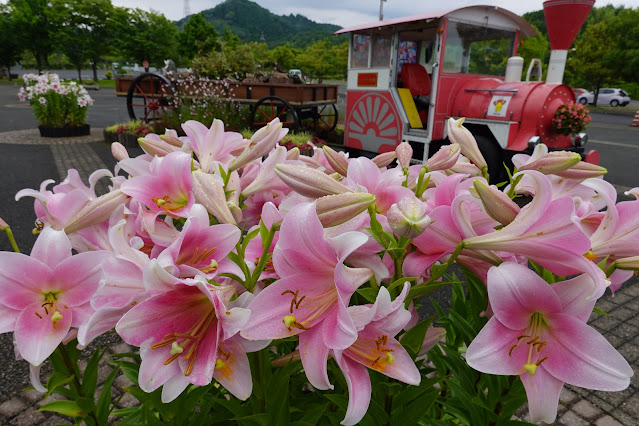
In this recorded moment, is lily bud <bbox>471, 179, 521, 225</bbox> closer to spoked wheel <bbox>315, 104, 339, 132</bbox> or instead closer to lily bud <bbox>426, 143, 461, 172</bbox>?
lily bud <bbox>426, 143, 461, 172</bbox>

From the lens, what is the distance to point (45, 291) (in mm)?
831

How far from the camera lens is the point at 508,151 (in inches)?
251

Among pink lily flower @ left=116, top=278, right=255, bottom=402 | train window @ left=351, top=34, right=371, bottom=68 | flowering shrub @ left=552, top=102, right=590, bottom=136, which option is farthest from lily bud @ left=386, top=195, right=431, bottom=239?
train window @ left=351, top=34, right=371, bottom=68

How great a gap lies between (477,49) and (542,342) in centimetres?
760

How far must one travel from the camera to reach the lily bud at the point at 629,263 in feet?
2.64

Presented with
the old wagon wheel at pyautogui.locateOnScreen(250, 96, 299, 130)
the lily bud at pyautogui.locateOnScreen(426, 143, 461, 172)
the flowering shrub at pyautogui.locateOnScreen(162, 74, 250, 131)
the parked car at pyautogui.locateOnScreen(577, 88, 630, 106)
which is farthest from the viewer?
the parked car at pyautogui.locateOnScreen(577, 88, 630, 106)

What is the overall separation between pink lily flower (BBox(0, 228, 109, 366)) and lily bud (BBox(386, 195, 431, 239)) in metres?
0.52

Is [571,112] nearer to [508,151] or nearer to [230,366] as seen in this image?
[508,151]

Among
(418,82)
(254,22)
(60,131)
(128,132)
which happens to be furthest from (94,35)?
(254,22)

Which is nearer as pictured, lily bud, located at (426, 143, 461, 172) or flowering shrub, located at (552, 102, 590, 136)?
lily bud, located at (426, 143, 461, 172)

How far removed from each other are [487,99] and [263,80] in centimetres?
600

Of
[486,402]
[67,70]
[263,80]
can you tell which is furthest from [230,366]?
[67,70]

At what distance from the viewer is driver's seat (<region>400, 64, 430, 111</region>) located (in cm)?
758

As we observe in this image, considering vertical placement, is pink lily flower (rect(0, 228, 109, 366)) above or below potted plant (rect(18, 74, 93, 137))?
above
